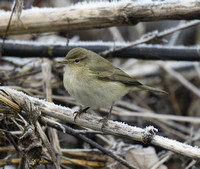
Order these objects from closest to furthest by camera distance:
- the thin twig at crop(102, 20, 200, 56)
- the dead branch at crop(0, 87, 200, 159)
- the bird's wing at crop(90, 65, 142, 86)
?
the dead branch at crop(0, 87, 200, 159) < the bird's wing at crop(90, 65, 142, 86) < the thin twig at crop(102, 20, 200, 56)

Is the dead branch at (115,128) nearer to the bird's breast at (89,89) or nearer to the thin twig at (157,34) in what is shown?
the bird's breast at (89,89)

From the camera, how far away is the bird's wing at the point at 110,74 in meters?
3.74

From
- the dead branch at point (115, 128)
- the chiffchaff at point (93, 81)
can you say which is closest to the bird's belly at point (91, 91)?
the chiffchaff at point (93, 81)

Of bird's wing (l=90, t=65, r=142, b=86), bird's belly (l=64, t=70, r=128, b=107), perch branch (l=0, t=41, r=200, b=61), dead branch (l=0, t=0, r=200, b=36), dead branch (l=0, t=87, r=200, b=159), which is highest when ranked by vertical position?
dead branch (l=0, t=0, r=200, b=36)

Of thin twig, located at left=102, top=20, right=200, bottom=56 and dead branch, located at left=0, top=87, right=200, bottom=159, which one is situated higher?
thin twig, located at left=102, top=20, right=200, bottom=56

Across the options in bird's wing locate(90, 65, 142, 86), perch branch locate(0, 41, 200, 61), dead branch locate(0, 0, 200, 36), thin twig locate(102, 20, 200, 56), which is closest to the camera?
dead branch locate(0, 0, 200, 36)

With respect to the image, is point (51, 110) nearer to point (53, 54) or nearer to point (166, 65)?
point (53, 54)

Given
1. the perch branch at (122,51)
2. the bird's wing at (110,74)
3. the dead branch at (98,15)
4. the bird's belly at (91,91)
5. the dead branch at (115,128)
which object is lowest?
the dead branch at (115,128)

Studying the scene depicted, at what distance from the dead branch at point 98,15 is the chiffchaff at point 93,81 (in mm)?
431

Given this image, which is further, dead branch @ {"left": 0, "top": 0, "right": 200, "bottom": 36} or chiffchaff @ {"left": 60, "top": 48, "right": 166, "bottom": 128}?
dead branch @ {"left": 0, "top": 0, "right": 200, "bottom": 36}

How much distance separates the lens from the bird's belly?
136 inches

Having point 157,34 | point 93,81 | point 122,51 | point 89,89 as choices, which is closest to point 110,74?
point 93,81

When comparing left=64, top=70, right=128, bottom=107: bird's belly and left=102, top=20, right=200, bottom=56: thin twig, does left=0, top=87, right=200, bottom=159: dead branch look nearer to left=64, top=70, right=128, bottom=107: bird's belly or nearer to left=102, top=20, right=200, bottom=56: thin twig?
left=64, top=70, right=128, bottom=107: bird's belly

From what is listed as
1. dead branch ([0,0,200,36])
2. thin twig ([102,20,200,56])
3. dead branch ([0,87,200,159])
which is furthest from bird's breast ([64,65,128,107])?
thin twig ([102,20,200,56])
